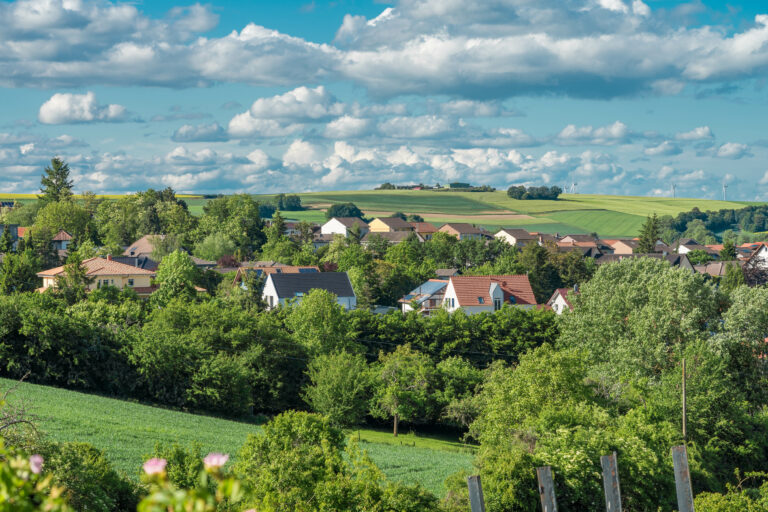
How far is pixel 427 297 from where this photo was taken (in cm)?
9219

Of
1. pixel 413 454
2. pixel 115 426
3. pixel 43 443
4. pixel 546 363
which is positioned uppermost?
pixel 43 443

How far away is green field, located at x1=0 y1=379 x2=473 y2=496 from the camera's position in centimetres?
3488

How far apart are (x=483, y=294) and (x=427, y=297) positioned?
8.52 meters

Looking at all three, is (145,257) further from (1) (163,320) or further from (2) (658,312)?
(2) (658,312)

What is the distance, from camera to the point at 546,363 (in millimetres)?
38156

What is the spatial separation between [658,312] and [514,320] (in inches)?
786

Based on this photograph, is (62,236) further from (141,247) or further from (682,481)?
(682,481)

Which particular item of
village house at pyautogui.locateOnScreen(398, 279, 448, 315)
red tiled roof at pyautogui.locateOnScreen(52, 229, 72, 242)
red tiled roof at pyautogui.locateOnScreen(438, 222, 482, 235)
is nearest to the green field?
village house at pyautogui.locateOnScreen(398, 279, 448, 315)

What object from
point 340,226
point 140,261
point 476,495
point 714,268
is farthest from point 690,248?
point 476,495

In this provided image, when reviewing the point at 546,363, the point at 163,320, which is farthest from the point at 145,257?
the point at 546,363

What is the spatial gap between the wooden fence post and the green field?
71.3ft

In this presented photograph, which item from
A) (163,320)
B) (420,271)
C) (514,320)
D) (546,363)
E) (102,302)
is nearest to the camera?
(546,363)

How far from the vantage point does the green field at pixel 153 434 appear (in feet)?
114

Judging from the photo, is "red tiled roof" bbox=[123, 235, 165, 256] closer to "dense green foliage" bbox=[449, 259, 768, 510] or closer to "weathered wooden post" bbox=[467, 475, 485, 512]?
"dense green foliage" bbox=[449, 259, 768, 510]
